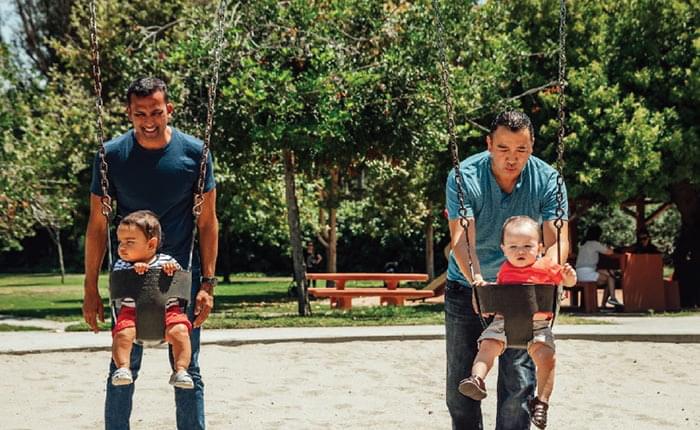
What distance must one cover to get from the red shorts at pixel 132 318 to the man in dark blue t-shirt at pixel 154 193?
29 centimetres

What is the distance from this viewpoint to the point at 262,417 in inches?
314

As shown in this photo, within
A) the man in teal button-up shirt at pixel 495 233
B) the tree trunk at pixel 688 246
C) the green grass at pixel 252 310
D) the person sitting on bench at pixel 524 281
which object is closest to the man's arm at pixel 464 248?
the man in teal button-up shirt at pixel 495 233

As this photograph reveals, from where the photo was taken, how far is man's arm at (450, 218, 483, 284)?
4.62 metres

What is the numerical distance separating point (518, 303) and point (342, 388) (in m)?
5.16

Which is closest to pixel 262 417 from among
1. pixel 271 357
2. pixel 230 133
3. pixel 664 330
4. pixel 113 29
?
pixel 271 357

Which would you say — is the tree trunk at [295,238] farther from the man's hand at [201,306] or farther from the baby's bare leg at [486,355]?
the baby's bare leg at [486,355]

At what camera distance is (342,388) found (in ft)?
30.8

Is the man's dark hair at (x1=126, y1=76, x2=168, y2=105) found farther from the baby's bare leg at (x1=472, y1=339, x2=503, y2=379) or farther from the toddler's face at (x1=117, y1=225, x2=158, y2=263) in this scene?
the baby's bare leg at (x1=472, y1=339, x2=503, y2=379)

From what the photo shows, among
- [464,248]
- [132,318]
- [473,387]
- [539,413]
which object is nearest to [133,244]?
[132,318]

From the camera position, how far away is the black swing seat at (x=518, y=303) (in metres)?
4.42

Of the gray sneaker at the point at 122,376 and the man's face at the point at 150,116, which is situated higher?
the man's face at the point at 150,116

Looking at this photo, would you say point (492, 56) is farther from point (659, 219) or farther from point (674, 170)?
point (659, 219)

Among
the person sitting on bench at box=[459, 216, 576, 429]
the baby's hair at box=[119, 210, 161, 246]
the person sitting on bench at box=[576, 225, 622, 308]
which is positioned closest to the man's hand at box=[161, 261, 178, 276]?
the baby's hair at box=[119, 210, 161, 246]

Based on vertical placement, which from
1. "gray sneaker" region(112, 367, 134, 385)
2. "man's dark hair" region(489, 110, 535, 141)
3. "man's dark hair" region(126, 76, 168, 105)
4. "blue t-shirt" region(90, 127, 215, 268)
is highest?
"man's dark hair" region(126, 76, 168, 105)
